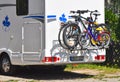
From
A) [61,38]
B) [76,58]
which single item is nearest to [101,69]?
[76,58]

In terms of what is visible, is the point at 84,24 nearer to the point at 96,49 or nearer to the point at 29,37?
the point at 96,49

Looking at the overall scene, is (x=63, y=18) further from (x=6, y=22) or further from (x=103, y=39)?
(x=6, y=22)

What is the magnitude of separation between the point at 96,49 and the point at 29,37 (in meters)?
2.16

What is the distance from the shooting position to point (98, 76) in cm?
1546

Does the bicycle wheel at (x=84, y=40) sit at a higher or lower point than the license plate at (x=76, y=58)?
higher

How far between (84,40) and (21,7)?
2282 mm

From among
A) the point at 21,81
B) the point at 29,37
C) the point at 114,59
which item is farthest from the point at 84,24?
the point at 114,59

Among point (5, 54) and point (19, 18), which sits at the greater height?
point (19, 18)

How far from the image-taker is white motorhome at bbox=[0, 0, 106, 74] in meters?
14.2

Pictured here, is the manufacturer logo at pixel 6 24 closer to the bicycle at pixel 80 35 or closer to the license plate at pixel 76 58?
the bicycle at pixel 80 35

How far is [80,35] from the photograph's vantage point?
14547mm

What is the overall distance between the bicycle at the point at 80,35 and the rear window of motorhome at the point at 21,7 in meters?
1.47

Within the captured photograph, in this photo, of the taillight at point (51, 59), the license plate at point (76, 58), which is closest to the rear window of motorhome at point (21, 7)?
the taillight at point (51, 59)

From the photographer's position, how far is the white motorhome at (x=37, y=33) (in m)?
14.2
